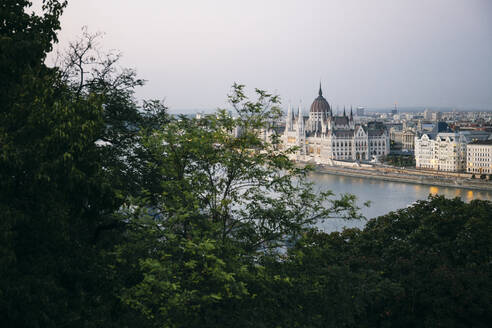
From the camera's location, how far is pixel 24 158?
9.07ft

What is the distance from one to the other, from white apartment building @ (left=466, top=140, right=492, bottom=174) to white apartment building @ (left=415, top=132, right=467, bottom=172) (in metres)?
0.81

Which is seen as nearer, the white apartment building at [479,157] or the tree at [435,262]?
the tree at [435,262]

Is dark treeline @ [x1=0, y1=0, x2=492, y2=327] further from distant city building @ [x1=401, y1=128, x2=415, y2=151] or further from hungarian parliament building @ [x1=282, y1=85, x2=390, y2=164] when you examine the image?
distant city building @ [x1=401, y1=128, x2=415, y2=151]

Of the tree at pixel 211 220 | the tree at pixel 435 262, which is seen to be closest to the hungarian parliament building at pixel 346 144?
the tree at pixel 435 262

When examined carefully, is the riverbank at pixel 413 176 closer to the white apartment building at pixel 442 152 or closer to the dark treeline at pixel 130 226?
the white apartment building at pixel 442 152

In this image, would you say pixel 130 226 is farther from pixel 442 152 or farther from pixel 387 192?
pixel 442 152

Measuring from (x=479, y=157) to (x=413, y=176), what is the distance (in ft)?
19.7

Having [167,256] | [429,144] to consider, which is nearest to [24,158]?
[167,256]

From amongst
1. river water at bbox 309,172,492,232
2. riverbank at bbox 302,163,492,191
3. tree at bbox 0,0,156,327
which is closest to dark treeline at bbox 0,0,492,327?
tree at bbox 0,0,156,327

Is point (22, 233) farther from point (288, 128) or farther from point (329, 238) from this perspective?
point (288, 128)

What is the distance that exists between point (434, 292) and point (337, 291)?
80.5 inches

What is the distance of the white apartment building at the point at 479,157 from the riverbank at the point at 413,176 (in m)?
2.77

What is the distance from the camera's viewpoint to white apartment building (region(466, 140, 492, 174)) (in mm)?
32562

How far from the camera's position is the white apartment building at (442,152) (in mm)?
34781
